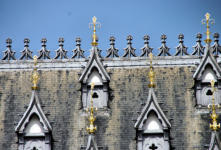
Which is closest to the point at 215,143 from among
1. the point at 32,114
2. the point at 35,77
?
the point at 32,114

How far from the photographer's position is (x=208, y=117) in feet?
158

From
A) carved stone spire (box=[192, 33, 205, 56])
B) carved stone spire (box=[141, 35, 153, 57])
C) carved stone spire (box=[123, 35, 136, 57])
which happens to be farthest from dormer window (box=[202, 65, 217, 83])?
carved stone spire (box=[123, 35, 136, 57])

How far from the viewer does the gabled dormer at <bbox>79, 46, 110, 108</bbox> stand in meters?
49.0

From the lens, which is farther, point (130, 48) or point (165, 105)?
point (130, 48)

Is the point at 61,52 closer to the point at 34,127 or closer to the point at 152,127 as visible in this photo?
the point at 34,127

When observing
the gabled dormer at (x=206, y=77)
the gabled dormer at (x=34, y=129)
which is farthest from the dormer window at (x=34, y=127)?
the gabled dormer at (x=206, y=77)

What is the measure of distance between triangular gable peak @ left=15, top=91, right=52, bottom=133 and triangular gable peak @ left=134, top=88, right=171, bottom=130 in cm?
547

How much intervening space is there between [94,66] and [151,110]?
526 centimetres

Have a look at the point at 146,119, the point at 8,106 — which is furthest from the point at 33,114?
the point at 146,119

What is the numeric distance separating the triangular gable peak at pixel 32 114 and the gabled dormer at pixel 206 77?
969 cm

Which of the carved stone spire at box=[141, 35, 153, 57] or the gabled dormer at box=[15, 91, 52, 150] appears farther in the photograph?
the carved stone spire at box=[141, 35, 153, 57]

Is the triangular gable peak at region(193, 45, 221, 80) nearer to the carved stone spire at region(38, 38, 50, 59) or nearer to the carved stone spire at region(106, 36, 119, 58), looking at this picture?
the carved stone spire at region(106, 36, 119, 58)

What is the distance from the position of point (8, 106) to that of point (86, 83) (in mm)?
5334

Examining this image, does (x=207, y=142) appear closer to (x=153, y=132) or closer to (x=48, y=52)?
(x=153, y=132)
